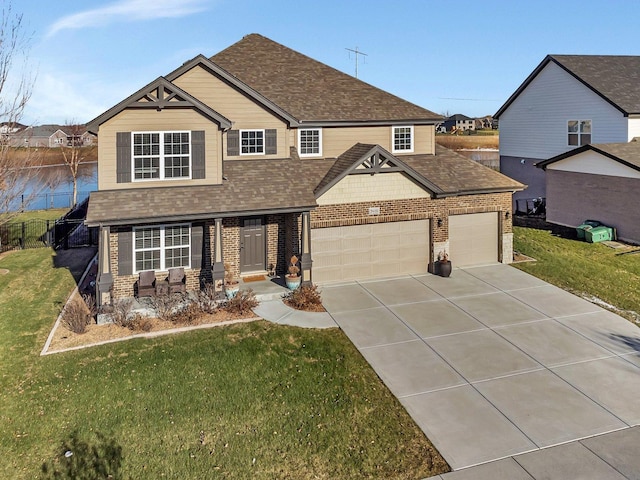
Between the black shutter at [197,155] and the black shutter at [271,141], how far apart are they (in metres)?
3.34

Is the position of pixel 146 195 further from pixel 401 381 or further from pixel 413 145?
pixel 413 145

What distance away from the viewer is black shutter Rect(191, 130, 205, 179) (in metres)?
15.8

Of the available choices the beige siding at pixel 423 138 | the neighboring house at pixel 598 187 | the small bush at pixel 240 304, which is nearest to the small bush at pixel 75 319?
the small bush at pixel 240 304

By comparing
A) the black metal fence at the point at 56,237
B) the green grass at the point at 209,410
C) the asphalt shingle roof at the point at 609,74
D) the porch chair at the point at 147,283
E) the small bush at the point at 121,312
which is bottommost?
the green grass at the point at 209,410

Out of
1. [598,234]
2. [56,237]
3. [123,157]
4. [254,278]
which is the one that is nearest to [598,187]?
[598,234]

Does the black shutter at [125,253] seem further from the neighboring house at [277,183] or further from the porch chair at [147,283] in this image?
the porch chair at [147,283]

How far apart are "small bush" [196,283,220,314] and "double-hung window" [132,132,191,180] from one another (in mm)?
4164

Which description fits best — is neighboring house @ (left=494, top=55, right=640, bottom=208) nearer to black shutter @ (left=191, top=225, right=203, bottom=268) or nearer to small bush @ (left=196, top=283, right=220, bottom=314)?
black shutter @ (left=191, top=225, right=203, bottom=268)

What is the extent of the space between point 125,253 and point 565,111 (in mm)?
26670

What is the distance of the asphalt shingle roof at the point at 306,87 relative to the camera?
67.3 ft

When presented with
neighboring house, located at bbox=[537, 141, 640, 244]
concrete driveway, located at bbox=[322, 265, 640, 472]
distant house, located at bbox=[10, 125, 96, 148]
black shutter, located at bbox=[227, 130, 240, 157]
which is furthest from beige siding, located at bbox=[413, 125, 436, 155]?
distant house, located at bbox=[10, 125, 96, 148]

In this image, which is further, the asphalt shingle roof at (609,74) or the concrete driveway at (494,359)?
the asphalt shingle roof at (609,74)

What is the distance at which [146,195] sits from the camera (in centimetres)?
1520

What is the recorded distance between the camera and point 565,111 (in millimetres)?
28641
